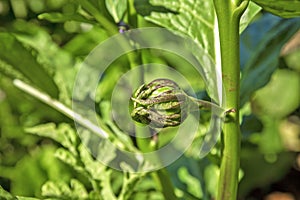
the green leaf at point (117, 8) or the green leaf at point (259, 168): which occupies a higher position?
the green leaf at point (117, 8)

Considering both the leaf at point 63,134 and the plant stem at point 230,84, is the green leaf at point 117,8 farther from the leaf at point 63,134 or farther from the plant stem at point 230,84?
the plant stem at point 230,84

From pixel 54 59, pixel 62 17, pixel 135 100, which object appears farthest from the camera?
pixel 54 59

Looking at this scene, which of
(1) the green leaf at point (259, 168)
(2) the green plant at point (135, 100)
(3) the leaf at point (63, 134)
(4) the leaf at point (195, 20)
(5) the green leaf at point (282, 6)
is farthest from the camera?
(1) the green leaf at point (259, 168)

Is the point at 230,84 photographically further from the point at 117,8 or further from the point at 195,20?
the point at 117,8

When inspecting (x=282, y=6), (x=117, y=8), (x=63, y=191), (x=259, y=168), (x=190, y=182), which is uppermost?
(x=282, y=6)

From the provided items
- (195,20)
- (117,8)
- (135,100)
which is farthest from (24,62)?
(135,100)

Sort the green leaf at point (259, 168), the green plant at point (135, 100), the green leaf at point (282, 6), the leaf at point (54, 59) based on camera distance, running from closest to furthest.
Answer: the green leaf at point (282, 6), the green plant at point (135, 100), the leaf at point (54, 59), the green leaf at point (259, 168)

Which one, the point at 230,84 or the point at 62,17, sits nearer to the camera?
the point at 230,84

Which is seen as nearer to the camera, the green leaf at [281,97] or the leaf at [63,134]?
the leaf at [63,134]

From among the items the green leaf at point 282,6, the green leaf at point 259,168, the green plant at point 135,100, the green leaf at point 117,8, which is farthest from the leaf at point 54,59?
the green leaf at point 282,6
